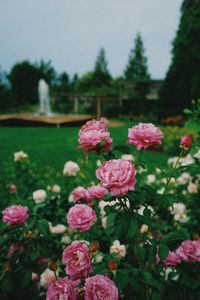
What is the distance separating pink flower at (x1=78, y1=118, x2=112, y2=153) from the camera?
1.14 m

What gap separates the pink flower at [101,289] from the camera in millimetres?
1021

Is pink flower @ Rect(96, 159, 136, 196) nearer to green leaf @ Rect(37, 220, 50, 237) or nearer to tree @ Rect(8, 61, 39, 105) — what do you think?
green leaf @ Rect(37, 220, 50, 237)

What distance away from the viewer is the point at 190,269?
1339 millimetres

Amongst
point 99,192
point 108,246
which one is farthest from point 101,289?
point 108,246

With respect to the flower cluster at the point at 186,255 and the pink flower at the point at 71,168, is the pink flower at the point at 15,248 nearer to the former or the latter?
the flower cluster at the point at 186,255

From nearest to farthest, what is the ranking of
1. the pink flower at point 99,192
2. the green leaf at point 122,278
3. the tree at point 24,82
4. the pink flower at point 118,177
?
the pink flower at point 118,177 → the green leaf at point 122,278 → the pink flower at point 99,192 → the tree at point 24,82

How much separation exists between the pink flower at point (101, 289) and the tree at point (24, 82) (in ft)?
109

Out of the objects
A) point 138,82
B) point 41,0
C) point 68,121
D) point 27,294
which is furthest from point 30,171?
point 138,82

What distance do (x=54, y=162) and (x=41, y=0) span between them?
4185 millimetres

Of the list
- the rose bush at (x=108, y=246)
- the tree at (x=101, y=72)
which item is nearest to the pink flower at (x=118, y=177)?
the rose bush at (x=108, y=246)

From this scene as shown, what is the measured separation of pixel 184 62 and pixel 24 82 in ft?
74.3

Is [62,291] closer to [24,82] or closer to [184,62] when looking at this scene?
[184,62]

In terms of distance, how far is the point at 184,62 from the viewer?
15273 millimetres

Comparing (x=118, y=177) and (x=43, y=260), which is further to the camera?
(x=43, y=260)
